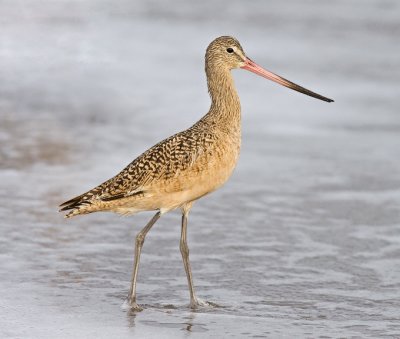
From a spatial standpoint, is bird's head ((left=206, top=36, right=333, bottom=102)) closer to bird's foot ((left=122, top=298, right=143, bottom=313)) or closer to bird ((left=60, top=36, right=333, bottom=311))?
bird ((left=60, top=36, right=333, bottom=311))

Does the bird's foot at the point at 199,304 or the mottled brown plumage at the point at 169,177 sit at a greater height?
the mottled brown plumage at the point at 169,177

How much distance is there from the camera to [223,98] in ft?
21.6

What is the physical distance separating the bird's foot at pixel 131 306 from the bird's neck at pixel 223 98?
3.94ft

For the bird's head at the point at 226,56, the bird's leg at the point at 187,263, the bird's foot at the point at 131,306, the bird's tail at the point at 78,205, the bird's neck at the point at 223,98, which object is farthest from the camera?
the bird's head at the point at 226,56

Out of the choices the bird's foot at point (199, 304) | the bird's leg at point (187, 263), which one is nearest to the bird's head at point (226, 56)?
the bird's leg at point (187, 263)

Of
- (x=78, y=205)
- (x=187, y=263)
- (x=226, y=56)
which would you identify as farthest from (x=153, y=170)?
(x=226, y=56)

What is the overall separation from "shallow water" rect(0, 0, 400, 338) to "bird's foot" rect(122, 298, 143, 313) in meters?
0.06

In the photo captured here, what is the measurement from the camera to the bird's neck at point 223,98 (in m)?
6.49

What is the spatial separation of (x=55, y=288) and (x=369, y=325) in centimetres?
166

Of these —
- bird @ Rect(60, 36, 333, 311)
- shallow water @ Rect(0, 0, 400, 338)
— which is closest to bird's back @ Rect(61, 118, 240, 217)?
bird @ Rect(60, 36, 333, 311)

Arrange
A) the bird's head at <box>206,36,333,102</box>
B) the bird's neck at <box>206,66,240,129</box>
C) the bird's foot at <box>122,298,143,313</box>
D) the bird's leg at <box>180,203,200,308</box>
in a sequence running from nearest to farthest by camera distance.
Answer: the bird's foot at <box>122,298,143,313</box> < the bird's leg at <box>180,203,200,308</box> < the bird's neck at <box>206,66,240,129</box> < the bird's head at <box>206,36,333,102</box>

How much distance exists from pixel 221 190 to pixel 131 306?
262 centimetres

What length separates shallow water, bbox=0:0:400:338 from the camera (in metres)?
5.82

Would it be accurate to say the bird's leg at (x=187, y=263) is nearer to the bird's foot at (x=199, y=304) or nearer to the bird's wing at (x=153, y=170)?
the bird's foot at (x=199, y=304)
